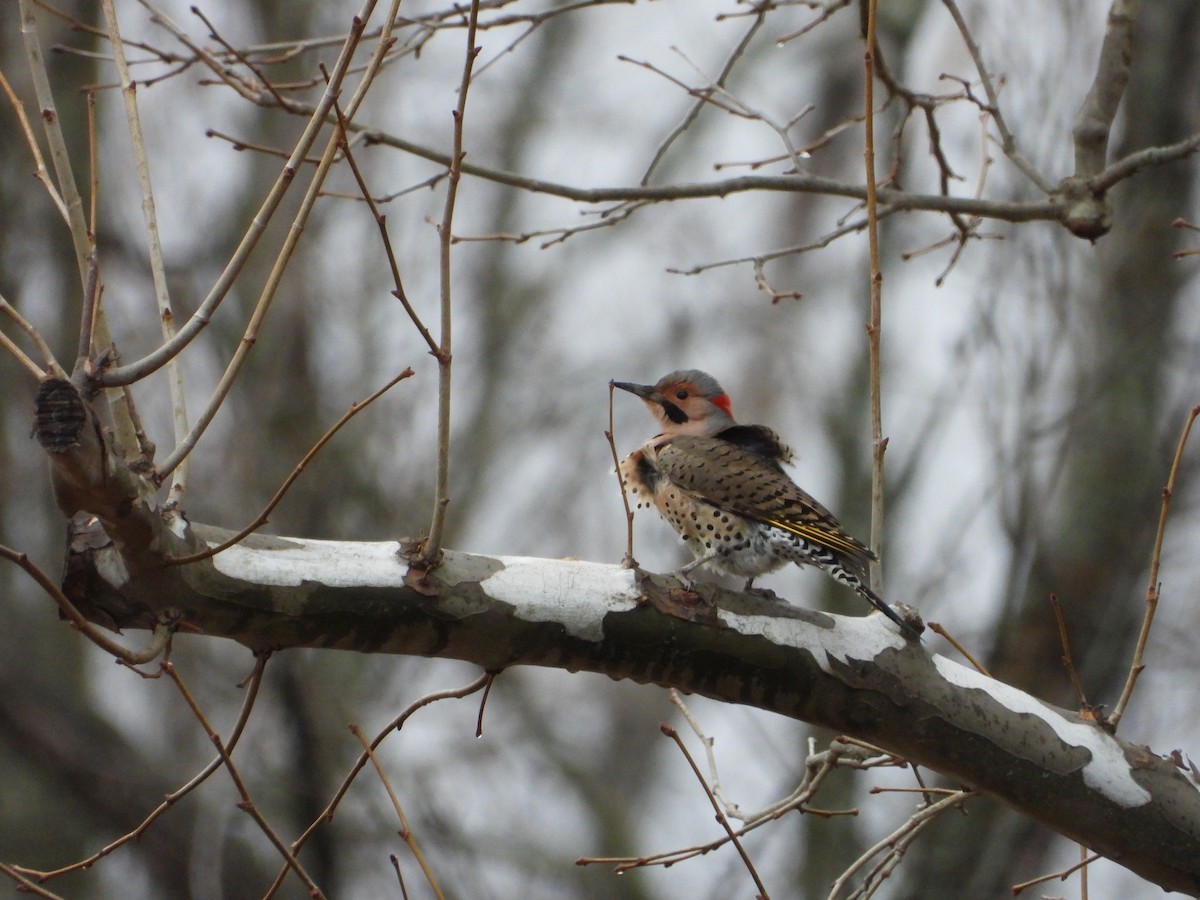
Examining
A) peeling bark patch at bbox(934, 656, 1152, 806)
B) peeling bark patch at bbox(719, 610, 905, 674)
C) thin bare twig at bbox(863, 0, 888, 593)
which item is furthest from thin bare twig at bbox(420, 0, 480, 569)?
peeling bark patch at bbox(934, 656, 1152, 806)

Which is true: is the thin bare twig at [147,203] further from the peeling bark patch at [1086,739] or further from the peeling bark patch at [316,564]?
the peeling bark patch at [1086,739]

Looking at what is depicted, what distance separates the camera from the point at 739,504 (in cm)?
485

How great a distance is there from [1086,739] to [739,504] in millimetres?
1657

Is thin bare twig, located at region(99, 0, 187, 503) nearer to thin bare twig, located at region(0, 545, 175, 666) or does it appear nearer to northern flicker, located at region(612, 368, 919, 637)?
thin bare twig, located at region(0, 545, 175, 666)

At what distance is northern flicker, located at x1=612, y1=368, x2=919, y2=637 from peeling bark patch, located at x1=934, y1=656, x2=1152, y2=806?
2.89ft

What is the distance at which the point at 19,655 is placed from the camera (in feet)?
35.2

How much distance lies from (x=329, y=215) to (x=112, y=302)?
2.30 m

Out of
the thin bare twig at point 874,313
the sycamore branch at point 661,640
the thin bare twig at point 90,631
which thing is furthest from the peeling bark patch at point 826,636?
the thin bare twig at point 90,631

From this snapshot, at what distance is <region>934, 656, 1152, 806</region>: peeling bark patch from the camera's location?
3.47 m

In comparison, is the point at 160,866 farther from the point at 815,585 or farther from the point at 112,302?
the point at 815,585

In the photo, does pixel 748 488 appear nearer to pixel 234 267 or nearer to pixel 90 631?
pixel 234 267

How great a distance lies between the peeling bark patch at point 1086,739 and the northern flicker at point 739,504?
882mm

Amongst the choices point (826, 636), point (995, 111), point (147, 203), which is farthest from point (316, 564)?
point (995, 111)

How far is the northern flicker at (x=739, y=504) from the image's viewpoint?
4.72 m
